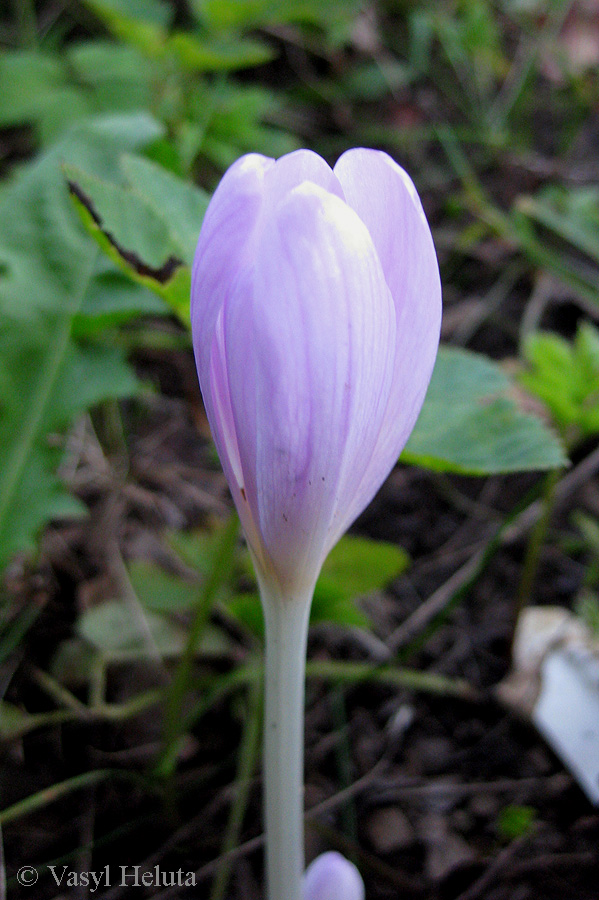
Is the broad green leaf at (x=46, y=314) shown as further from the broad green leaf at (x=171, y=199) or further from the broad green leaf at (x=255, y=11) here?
the broad green leaf at (x=255, y=11)

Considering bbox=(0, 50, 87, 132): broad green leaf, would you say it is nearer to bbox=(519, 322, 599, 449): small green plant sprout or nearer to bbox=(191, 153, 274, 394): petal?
bbox=(519, 322, 599, 449): small green plant sprout

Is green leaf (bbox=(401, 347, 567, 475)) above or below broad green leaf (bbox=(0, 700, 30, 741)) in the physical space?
above

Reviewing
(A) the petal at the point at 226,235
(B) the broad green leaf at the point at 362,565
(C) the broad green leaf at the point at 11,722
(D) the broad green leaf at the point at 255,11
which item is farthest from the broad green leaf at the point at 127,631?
(D) the broad green leaf at the point at 255,11

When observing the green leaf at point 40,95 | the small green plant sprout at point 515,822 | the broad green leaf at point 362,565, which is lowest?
the small green plant sprout at point 515,822

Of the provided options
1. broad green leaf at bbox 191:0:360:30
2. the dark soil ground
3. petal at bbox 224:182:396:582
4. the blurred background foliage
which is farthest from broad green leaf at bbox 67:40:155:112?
petal at bbox 224:182:396:582

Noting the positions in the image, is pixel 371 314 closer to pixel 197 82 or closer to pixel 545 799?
pixel 545 799

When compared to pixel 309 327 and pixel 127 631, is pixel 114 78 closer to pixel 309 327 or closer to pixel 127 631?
pixel 127 631
